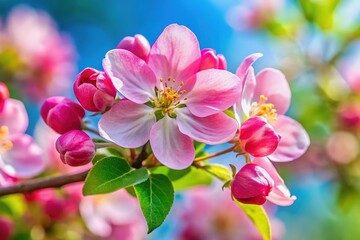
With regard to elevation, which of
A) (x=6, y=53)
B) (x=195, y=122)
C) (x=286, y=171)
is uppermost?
(x=195, y=122)

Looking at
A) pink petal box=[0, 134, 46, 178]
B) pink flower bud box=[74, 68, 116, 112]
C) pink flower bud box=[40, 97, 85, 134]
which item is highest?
pink flower bud box=[74, 68, 116, 112]

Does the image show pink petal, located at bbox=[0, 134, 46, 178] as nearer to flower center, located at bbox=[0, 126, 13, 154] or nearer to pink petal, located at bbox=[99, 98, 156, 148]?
flower center, located at bbox=[0, 126, 13, 154]

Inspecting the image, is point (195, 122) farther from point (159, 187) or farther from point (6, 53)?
point (6, 53)

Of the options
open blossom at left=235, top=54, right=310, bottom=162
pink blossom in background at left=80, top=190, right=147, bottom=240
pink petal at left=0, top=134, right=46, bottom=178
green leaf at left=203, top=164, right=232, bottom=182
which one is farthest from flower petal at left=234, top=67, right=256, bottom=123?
pink blossom in background at left=80, top=190, right=147, bottom=240

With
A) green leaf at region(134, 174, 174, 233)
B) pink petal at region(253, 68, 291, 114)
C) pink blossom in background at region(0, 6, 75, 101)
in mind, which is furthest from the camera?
pink blossom in background at region(0, 6, 75, 101)

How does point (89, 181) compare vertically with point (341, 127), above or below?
above

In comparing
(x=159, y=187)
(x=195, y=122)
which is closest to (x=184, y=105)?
(x=195, y=122)
